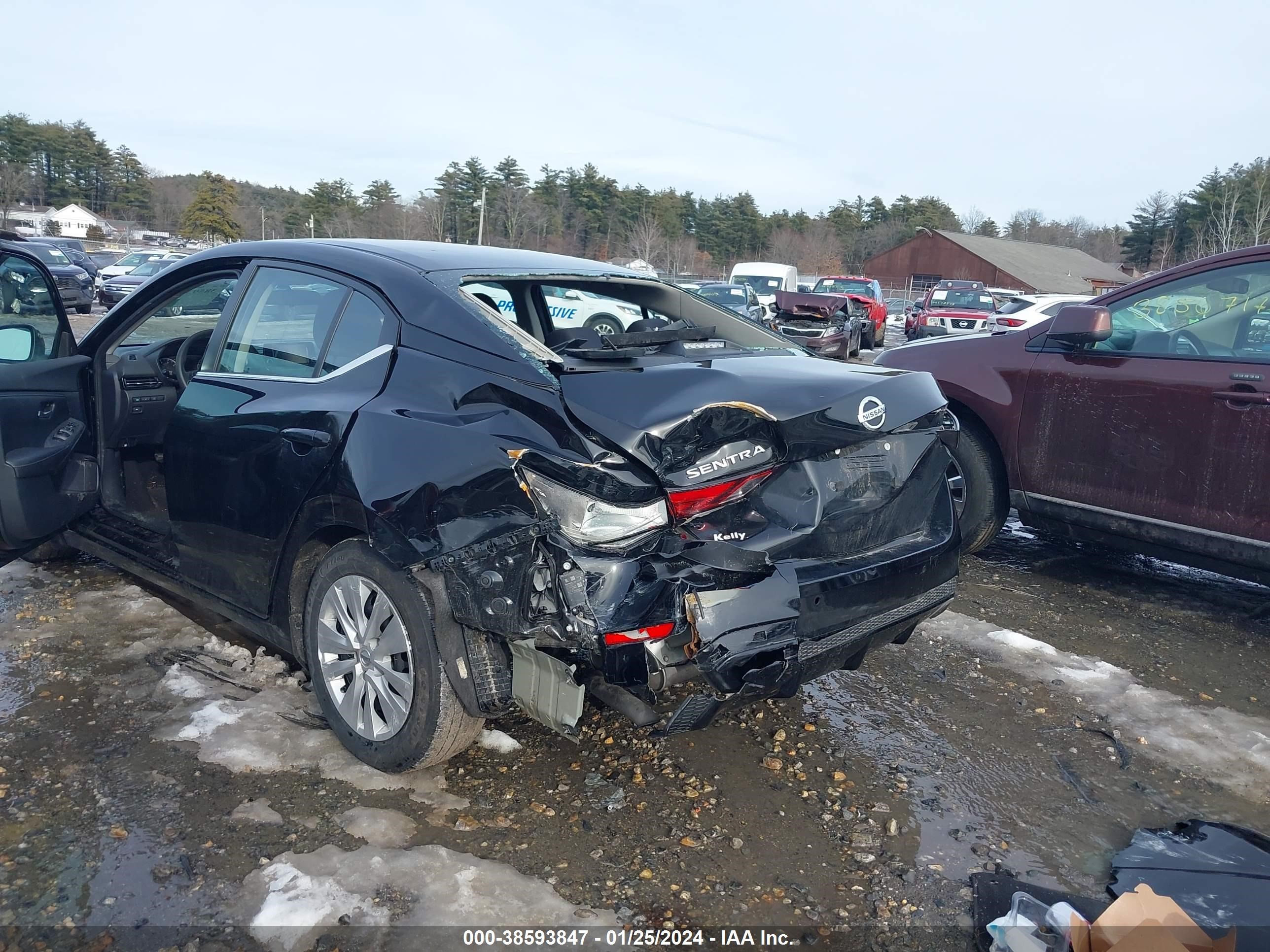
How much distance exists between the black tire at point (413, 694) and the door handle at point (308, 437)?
13.4 inches

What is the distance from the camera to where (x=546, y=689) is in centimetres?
264

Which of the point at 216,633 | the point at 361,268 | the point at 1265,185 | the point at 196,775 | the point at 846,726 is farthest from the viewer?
the point at 1265,185

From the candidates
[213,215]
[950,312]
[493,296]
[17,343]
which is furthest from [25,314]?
[213,215]

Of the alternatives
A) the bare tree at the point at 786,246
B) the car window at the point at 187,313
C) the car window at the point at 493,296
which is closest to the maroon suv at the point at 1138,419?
the car window at the point at 493,296

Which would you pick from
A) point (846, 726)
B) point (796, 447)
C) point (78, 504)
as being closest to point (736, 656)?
point (796, 447)

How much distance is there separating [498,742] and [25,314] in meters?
3.21

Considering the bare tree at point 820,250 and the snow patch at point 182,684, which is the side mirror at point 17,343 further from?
the bare tree at point 820,250

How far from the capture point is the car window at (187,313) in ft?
12.7

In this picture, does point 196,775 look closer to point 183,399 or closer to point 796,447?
point 183,399

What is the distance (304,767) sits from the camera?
305cm

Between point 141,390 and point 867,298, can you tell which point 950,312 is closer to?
point 867,298

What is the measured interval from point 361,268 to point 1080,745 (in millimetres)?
3162

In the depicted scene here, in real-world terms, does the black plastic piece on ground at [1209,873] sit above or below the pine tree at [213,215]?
below

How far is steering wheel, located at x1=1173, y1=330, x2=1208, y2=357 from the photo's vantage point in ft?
14.8
